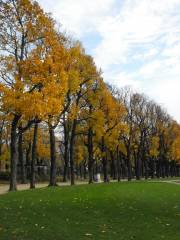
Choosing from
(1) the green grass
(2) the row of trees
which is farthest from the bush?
(1) the green grass

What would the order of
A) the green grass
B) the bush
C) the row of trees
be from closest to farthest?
the green grass, the row of trees, the bush

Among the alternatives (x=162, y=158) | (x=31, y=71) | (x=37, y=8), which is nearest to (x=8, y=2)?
(x=37, y=8)

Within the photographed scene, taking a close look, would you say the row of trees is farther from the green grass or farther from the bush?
the green grass

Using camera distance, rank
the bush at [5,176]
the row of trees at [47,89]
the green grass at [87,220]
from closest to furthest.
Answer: the green grass at [87,220]
the row of trees at [47,89]
the bush at [5,176]

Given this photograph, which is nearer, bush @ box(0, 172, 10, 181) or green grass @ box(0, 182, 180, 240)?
green grass @ box(0, 182, 180, 240)

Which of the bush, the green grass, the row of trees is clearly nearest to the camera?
the green grass

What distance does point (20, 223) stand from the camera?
513 inches

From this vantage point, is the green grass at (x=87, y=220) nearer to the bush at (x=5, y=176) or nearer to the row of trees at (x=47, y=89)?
the row of trees at (x=47, y=89)

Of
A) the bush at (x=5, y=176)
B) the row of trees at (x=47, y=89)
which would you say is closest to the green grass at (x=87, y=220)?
the row of trees at (x=47, y=89)

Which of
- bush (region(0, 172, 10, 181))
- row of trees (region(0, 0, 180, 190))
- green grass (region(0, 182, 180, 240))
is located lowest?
green grass (region(0, 182, 180, 240))

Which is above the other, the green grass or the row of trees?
the row of trees

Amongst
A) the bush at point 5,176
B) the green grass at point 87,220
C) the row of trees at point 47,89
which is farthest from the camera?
the bush at point 5,176

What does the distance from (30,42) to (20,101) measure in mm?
4910

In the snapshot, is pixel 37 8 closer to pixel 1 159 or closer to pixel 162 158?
pixel 1 159
